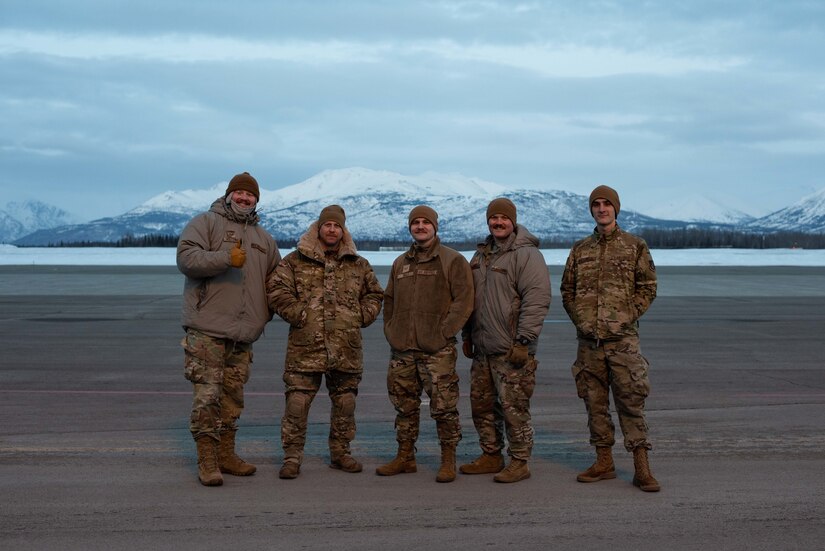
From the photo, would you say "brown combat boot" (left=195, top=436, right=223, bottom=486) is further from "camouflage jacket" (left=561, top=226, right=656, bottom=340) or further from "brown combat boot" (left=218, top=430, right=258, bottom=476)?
"camouflage jacket" (left=561, top=226, right=656, bottom=340)

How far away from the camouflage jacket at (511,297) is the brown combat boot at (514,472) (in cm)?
82

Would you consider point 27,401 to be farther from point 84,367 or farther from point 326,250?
point 326,250

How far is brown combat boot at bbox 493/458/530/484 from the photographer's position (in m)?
6.72

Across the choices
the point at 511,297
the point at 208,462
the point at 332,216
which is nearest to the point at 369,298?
the point at 332,216

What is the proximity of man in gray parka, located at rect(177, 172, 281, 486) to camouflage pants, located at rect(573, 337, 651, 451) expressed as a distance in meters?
2.44

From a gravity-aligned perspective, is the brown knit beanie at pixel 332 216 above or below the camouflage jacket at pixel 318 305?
→ above

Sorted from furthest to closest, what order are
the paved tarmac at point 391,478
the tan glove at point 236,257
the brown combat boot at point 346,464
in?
the brown combat boot at point 346,464 < the tan glove at point 236,257 < the paved tarmac at point 391,478

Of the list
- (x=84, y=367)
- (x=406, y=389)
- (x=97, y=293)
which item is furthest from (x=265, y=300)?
(x=97, y=293)

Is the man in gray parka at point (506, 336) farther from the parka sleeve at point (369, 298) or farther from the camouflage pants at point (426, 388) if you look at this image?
the parka sleeve at point (369, 298)

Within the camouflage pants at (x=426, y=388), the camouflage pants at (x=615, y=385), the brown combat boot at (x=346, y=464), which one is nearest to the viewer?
the camouflage pants at (x=615, y=385)

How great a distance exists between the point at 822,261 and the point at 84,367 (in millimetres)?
47005

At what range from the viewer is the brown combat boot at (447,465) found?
6.76m

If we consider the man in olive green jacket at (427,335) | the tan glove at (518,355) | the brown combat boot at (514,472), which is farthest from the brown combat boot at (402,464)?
the tan glove at (518,355)

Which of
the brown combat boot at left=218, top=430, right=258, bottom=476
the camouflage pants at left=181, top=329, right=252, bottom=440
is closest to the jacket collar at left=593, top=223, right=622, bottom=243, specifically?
the camouflage pants at left=181, top=329, right=252, bottom=440
